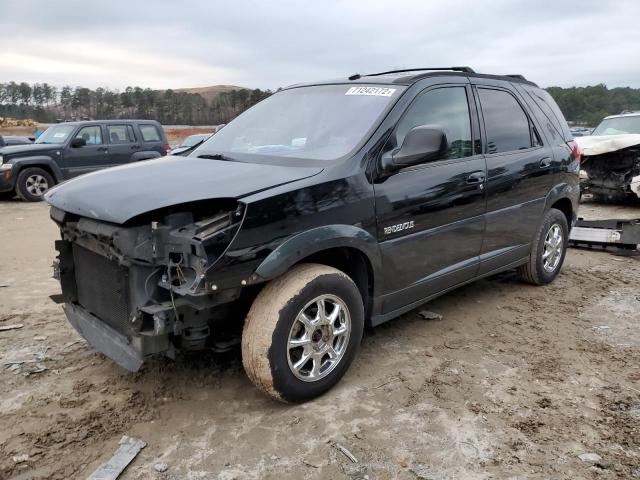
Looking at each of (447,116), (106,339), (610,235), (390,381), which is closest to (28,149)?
(106,339)

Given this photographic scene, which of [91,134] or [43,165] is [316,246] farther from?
[91,134]

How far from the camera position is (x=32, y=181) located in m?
11.6

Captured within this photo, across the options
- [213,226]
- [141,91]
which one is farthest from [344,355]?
[141,91]

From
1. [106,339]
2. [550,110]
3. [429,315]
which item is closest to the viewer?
[106,339]

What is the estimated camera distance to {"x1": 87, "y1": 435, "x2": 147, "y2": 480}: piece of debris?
2453 millimetres

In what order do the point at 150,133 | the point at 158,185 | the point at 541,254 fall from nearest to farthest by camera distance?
the point at 158,185 < the point at 541,254 < the point at 150,133

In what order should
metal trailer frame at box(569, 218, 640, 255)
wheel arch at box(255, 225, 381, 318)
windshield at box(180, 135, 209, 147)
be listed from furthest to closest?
metal trailer frame at box(569, 218, 640, 255) → windshield at box(180, 135, 209, 147) → wheel arch at box(255, 225, 381, 318)

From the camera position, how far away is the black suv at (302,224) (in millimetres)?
2672

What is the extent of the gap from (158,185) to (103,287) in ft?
2.37

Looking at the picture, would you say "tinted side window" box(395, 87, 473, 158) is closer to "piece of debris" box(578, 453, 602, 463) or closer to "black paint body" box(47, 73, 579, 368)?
"black paint body" box(47, 73, 579, 368)

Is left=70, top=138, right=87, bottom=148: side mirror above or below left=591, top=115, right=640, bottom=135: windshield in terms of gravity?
below

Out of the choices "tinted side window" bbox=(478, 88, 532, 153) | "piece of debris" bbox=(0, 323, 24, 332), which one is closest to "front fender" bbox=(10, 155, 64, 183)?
"piece of debris" bbox=(0, 323, 24, 332)

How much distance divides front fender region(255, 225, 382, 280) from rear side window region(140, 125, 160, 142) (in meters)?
10.9

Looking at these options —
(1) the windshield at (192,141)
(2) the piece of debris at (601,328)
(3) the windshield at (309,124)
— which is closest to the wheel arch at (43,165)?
(1) the windshield at (192,141)
